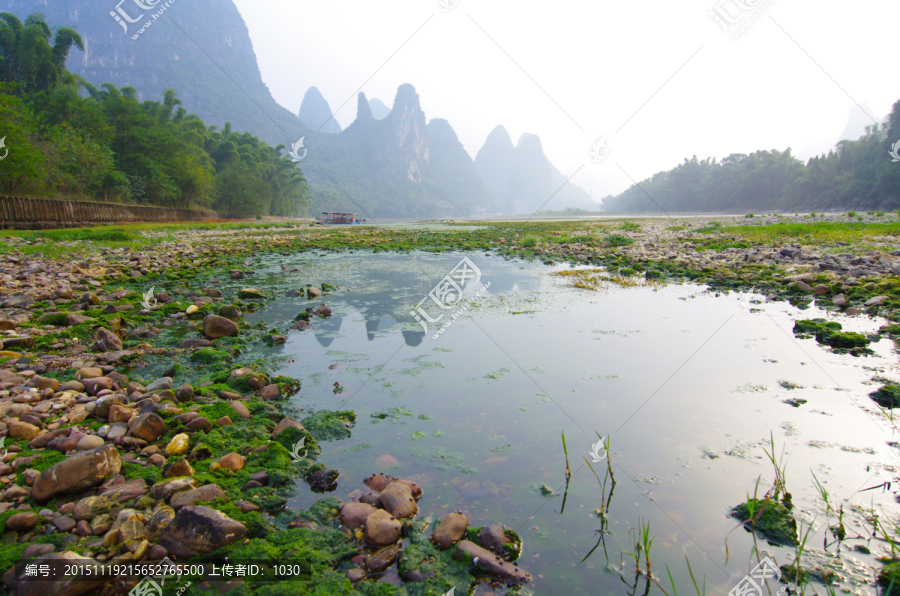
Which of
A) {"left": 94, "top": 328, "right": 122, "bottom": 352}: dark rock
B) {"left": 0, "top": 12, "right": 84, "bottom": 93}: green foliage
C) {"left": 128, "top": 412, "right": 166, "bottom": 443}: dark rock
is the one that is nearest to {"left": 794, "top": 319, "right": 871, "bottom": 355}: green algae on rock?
{"left": 128, "top": 412, "right": 166, "bottom": 443}: dark rock

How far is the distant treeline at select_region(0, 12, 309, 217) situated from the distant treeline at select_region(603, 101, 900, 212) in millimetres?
85854

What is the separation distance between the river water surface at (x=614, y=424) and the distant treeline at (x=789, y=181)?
227ft

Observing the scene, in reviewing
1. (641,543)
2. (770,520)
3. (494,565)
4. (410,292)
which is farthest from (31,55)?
(770,520)

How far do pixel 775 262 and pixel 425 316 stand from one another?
1062 centimetres

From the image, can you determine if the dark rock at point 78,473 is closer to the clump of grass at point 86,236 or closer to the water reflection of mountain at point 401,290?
the water reflection of mountain at point 401,290

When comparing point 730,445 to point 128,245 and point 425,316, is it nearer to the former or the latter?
point 425,316

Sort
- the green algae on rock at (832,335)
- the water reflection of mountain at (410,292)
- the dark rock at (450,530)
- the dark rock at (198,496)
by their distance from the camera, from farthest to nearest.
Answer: the water reflection of mountain at (410,292) → the green algae on rock at (832,335) → the dark rock at (198,496) → the dark rock at (450,530)

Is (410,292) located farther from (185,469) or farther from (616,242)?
(616,242)

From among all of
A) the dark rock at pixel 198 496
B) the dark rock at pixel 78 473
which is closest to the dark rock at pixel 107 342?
the dark rock at pixel 78 473

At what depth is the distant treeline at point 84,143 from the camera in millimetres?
26266

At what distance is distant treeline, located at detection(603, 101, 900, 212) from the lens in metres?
55.0

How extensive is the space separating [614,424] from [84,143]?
47.6 metres

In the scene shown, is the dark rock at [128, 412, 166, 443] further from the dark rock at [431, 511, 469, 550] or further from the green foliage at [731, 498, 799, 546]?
the green foliage at [731, 498, 799, 546]

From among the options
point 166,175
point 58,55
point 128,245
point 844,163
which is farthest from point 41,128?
point 844,163
